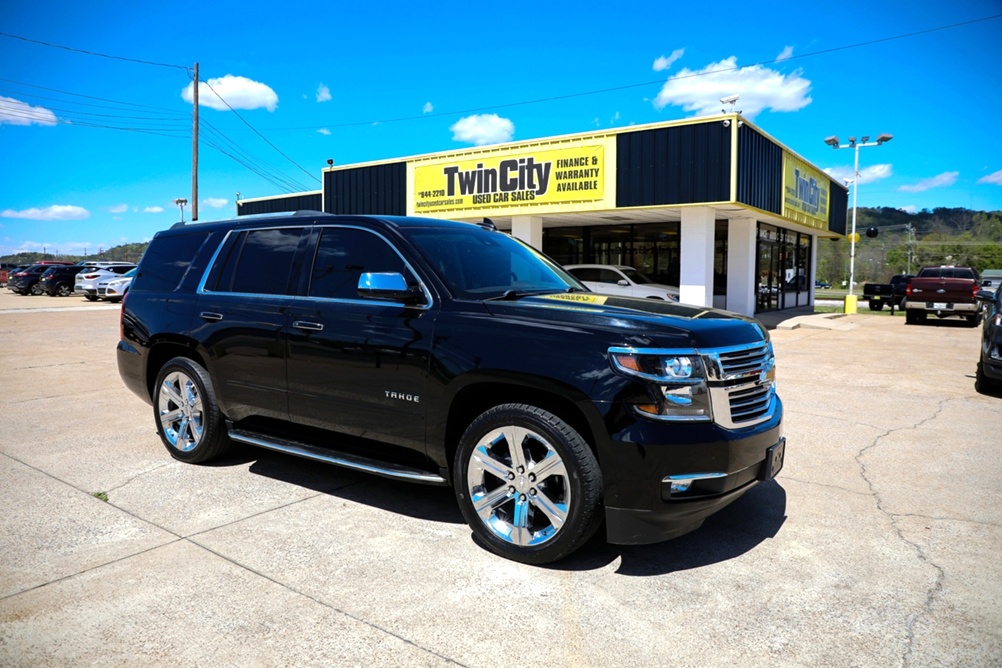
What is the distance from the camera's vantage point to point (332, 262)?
15.4 feet

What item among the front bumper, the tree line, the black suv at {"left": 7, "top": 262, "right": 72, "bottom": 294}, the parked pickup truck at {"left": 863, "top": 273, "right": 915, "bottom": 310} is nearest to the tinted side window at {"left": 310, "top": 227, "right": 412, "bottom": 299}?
the front bumper

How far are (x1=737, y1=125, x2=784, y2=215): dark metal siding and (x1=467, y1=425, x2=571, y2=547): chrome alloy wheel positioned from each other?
49.3ft

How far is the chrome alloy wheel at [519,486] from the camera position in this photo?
3586 millimetres

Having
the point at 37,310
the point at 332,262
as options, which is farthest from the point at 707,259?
the point at 37,310

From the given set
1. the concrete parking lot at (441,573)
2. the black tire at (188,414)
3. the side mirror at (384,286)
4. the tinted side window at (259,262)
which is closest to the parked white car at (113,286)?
the concrete parking lot at (441,573)

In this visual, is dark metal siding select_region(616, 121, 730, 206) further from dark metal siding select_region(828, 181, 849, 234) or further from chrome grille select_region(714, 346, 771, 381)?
dark metal siding select_region(828, 181, 849, 234)

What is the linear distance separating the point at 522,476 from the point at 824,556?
1.73 meters

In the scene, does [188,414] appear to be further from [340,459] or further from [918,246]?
[918,246]

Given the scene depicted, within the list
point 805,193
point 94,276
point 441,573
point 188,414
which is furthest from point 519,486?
point 94,276

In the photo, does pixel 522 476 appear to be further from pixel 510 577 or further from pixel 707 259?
A: pixel 707 259

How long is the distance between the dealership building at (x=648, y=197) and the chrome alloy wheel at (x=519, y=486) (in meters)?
14.8

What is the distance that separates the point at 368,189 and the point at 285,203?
7.92 meters

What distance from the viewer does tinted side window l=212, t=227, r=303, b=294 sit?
16.2 feet

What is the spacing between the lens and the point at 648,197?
1830 centimetres
